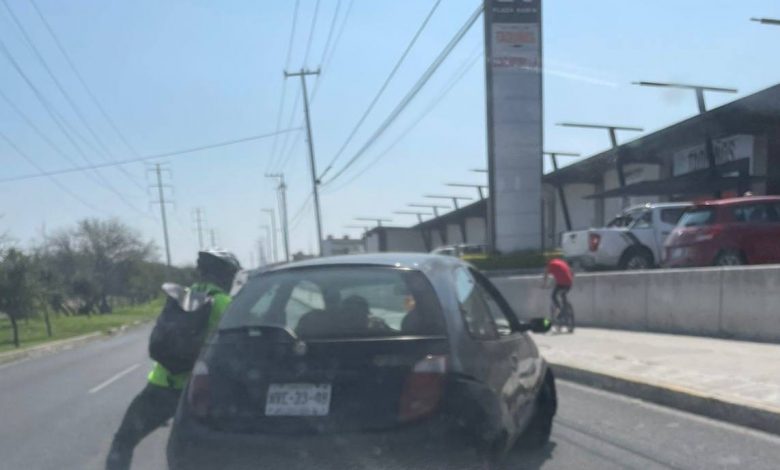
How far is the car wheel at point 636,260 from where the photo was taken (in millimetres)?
19172

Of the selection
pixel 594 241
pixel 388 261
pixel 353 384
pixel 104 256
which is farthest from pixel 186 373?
pixel 104 256

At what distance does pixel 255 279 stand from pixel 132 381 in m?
8.95

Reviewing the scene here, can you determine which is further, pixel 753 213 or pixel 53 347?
pixel 53 347

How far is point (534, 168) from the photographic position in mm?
28891

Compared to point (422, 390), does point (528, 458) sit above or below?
below

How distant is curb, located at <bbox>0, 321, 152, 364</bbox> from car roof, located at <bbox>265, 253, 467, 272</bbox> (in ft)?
59.9

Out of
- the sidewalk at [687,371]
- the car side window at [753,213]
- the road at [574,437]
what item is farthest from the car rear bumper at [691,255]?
the road at [574,437]

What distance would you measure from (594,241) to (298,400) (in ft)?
52.7

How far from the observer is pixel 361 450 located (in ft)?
13.4

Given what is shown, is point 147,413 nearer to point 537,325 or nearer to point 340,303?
point 340,303

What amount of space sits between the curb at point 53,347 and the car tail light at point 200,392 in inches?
730

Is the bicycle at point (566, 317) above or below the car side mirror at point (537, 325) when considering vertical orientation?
below

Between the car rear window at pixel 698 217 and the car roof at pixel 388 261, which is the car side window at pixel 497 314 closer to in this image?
the car roof at pixel 388 261

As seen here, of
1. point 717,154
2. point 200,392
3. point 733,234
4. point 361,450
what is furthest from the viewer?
point 717,154
